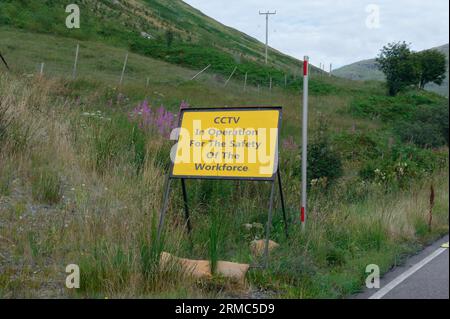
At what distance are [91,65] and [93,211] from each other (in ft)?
87.5

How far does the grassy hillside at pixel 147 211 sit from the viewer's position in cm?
663

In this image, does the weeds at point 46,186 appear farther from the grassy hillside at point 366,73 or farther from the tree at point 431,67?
the tree at point 431,67

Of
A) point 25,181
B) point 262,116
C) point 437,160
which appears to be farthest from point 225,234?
point 437,160

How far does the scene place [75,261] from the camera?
6.87 m

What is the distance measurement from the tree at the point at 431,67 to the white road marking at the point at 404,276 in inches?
1934

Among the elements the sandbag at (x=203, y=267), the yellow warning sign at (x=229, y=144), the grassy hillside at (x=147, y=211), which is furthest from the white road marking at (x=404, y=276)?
the yellow warning sign at (x=229, y=144)

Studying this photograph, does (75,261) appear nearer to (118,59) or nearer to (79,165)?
(79,165)

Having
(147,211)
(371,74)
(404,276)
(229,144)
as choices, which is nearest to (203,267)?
(147,211)

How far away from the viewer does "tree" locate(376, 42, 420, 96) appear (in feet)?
169

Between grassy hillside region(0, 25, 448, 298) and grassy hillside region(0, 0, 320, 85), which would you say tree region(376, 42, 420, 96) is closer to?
grassy hillside region(0, 0, 320, 85)

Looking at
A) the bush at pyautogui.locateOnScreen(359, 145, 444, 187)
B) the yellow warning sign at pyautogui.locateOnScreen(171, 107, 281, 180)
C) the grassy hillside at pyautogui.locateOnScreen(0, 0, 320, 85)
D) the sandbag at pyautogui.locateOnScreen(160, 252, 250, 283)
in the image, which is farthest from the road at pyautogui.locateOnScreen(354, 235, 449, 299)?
the grassy hillside at pyautogui.locateOnScreen(0, 0, 320, 85)

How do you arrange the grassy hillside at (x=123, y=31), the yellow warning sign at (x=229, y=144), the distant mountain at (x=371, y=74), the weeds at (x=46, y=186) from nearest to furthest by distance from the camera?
the yellow warning sign at (x=229, y=144), the weeds at (x=46, y=186), the grassy hillside at (x=123, y=31), the distant mountain at (x=371, y=74)

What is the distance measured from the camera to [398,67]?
168 feet

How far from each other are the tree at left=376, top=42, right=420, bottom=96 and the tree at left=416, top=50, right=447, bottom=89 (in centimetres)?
188
